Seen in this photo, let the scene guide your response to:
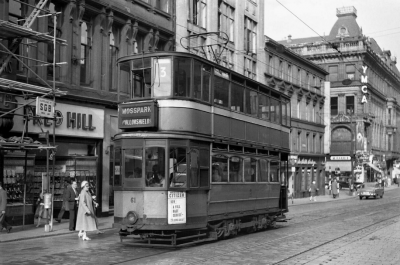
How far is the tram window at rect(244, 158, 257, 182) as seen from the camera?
58.5ft

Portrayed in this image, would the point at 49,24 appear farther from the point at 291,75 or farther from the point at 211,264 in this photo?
the point at 291,75

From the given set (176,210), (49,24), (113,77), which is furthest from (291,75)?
(176,210)

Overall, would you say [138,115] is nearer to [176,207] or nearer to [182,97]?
[182,97]

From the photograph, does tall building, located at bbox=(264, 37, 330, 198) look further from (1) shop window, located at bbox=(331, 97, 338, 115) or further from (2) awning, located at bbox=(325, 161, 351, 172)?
(1) shop window, located at bbox=(331, 97, 338, 115)

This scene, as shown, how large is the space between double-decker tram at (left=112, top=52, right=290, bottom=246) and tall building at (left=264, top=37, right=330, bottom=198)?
25.9 m

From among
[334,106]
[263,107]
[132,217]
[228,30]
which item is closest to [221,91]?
[263,107]

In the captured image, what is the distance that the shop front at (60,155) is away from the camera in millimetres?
20734

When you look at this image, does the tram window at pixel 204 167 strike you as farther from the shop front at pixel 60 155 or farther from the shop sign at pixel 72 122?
the shop sign at pixel 72 122

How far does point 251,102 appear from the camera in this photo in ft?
60.5

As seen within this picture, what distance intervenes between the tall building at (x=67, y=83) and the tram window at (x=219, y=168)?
4760 mm

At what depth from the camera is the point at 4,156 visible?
795 inches

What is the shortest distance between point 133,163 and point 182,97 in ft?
7.03

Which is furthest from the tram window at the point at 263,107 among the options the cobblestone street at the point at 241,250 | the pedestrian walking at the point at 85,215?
the pedestrian walking at the point at 85,215

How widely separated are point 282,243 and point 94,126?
11.9m
